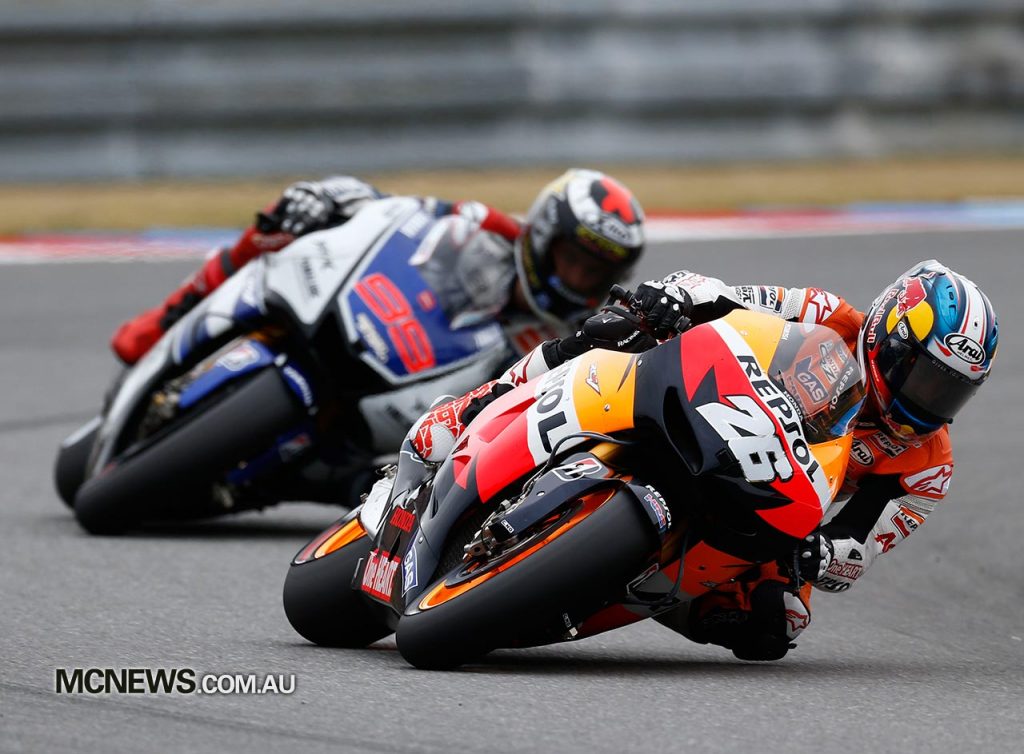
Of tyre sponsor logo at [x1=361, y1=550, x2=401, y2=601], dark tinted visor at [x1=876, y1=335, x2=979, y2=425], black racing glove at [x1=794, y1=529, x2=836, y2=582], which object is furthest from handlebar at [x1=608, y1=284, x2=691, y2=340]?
tyre sponsor logo at [x1=361, y1=550, x2=401, y2=601]

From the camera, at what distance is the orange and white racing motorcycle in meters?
4.67

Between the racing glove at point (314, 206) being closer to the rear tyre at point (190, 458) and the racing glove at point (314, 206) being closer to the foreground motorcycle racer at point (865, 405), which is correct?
the rear tyre at point (190, 458)

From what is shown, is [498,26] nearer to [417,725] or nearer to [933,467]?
[933,467]

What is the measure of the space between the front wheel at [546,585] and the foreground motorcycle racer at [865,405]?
2.16 ft

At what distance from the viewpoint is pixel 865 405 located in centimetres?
537

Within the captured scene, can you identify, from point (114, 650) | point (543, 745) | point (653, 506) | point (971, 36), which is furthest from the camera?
point (971, 36)

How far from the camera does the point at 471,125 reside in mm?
16938

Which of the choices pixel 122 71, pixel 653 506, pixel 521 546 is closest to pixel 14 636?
pixel 521 546

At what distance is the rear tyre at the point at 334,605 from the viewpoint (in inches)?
211

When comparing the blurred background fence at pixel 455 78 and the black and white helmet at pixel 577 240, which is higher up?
the black and white helmet at pixel 577 240

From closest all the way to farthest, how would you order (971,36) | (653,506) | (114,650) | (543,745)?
(543,745)
(653,506)
(114,650)
(971,36)

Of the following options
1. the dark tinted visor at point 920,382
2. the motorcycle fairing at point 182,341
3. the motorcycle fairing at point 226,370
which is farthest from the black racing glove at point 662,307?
the motorcycle fairing at point 182,341

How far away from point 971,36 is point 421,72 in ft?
16.4

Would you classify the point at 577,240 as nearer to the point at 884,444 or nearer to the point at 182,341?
the point at 182,341
